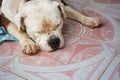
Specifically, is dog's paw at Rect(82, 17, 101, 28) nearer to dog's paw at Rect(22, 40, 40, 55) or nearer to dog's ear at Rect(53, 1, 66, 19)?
dog's ear at Rect(53, 1, 66, 19)

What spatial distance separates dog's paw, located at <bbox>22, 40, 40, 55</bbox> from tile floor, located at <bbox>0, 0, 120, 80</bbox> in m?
0.02

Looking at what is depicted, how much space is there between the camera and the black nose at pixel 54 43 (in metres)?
1.18

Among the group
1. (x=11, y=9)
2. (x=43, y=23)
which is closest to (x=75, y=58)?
(x=43, y=23)

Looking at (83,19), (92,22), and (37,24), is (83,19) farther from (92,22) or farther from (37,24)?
(37,24)

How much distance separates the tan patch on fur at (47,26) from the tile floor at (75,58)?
13cm

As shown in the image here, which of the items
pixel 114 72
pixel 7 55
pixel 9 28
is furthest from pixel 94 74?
pixel 9 28

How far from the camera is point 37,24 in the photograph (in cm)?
118

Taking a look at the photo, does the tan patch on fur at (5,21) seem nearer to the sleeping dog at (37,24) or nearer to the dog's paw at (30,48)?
the sleeping dog at (37,24)

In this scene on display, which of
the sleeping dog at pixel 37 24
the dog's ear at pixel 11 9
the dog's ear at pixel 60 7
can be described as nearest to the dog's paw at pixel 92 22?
the sleeping dog at pixel 37 24

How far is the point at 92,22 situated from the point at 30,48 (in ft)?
1.41

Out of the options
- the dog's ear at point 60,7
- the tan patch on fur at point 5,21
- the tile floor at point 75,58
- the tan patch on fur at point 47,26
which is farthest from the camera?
the tan patch on fur at point 5,21

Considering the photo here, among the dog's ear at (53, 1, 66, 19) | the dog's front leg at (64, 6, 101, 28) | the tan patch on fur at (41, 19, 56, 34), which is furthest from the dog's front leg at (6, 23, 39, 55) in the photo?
the dog's front leg at (64, 6, 101, 28)

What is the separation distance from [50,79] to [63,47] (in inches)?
9.7

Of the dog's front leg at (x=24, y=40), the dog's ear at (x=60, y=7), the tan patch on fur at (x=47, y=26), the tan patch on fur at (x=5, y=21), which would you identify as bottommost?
the dog's front leg at (x=24, y=40)
